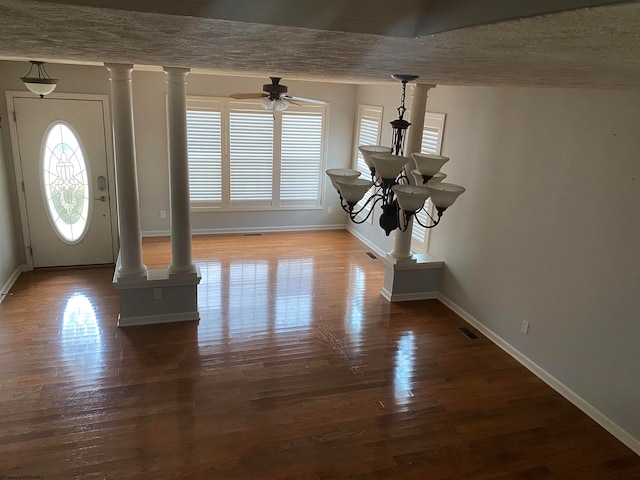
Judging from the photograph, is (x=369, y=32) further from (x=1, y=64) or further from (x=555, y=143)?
(x=1, y=64)

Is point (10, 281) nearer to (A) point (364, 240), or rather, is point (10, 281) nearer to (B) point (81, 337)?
(B) point (81, 337)

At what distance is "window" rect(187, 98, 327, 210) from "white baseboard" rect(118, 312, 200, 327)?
307 centimetres

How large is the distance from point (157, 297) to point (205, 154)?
10.8ft

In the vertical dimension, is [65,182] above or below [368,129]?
below

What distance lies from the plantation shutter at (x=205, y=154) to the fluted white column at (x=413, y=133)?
3289 millimetres

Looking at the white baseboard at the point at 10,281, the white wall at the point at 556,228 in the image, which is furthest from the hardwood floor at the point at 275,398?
the white wall at the point at 556,228

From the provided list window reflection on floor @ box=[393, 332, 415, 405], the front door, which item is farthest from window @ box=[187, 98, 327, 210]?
window reflection on floor @ box=[393, 332, 415, 405]

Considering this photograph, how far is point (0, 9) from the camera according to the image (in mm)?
886

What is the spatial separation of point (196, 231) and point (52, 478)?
5.18 metres

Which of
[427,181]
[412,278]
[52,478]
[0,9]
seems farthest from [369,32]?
[412,278]

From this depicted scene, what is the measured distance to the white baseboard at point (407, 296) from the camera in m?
5.61

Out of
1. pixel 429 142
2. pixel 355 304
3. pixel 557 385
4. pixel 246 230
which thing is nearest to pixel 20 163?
pixel 246 230

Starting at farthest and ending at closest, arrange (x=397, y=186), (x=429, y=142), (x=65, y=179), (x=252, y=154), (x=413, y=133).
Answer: (x=252, y=154)
(x=65, y=179)
(x=429, y=142)
(x=413, y=133)
(x=397, y=186)

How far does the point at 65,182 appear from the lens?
614 centimetres
